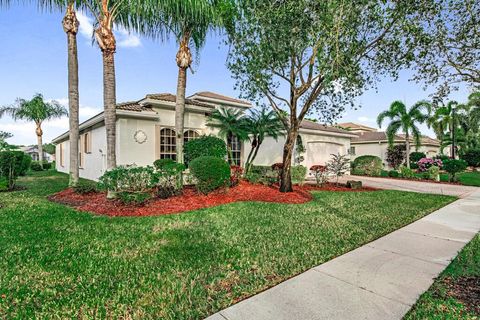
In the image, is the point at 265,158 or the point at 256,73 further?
the point at 265,158

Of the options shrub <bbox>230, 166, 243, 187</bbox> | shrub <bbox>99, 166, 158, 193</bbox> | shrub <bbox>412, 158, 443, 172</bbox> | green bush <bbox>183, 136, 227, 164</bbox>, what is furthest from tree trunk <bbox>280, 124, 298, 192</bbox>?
Result: shrub <bbox>412, 158, 443, 172</bbox>

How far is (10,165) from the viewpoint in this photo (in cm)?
1052

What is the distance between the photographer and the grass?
2457 millimetres

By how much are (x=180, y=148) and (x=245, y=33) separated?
5366 mm

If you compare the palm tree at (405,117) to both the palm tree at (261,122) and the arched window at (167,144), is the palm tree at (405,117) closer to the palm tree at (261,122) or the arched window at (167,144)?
the palm tree at (261,122)

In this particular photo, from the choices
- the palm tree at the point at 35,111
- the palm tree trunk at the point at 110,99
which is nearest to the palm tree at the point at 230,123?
the palm tree trunk at the point at 110,99

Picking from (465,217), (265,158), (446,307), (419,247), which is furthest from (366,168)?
(446,307)

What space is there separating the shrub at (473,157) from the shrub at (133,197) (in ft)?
126

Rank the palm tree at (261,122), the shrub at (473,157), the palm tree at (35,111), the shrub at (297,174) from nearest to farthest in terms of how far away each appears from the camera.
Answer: the palm tree at (261,122)
the shrub at (297,174)
the palm tree at (35,111)
the shrub at (473,157)

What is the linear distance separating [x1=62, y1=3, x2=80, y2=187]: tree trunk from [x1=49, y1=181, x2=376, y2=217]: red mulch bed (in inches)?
54.6

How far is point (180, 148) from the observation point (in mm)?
10320

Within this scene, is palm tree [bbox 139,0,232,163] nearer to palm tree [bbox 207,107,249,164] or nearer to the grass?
palm tree [bbox 207,107,249,164]

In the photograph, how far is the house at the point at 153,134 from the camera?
34.2ft

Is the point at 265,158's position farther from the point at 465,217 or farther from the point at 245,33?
the point at 465,217
